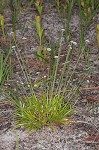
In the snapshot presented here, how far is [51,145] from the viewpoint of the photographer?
6.09ft

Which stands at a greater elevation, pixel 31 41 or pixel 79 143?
pixel 31 41

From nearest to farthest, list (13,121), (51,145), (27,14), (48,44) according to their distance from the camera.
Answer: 1. (51,145)
2. (13,121)
3. (48,44)
4. (27,14)

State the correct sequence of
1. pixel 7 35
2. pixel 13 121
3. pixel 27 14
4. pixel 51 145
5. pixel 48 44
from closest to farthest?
pixel 51 145 < pixel 13 121 < pixel 48 44 < pixel 7 35 < pixel 27 14

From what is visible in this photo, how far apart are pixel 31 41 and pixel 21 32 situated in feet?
0.34

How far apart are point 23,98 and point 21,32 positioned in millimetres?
749

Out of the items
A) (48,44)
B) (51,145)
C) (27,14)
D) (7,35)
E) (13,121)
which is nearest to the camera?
(51,145)

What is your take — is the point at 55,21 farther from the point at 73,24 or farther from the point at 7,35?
the point at 7,35

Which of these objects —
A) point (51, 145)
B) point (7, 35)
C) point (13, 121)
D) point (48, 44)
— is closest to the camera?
point (51, 145)

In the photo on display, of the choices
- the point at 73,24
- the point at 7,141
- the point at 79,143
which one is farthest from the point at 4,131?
the point at 73,24

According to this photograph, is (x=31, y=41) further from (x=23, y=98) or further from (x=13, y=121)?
(x=13, y=121)

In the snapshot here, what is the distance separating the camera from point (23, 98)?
2.13 metres

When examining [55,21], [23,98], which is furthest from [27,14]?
[23,98]

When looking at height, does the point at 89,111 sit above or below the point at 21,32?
below

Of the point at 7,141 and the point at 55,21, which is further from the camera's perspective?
the point at 55,21
